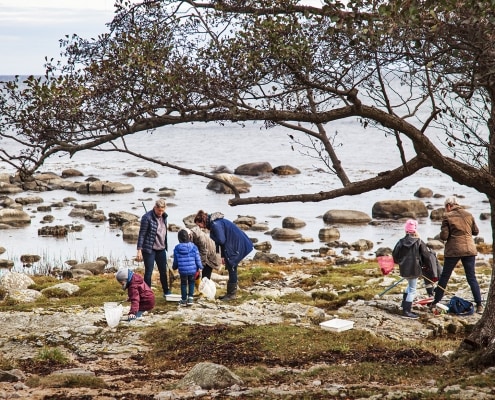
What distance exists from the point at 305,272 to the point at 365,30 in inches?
567

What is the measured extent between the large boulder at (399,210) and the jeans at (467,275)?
24.6 metres

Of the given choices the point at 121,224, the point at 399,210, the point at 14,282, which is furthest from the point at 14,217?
the point at 14,282

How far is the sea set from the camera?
32.0 meters

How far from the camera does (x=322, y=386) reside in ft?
33.0

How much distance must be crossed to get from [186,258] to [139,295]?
1.49m

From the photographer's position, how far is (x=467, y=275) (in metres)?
15.1

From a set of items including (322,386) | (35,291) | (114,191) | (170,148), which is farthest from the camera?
(170,148)

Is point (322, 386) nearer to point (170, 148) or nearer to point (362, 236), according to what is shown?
point (362, 236)

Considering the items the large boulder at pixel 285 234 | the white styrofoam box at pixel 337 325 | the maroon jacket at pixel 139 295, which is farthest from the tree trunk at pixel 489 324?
the large boulder at pixel 285 234

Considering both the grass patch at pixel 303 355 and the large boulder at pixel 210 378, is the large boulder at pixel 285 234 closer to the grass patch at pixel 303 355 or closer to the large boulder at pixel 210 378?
the grass patch at pixel 303 355

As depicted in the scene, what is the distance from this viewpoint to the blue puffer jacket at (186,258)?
15.5 meters

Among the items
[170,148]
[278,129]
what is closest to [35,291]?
[170,148]

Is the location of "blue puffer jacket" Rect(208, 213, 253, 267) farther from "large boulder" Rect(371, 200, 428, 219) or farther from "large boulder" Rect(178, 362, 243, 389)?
"large boulder" Rect(371, 200, 428, 219)

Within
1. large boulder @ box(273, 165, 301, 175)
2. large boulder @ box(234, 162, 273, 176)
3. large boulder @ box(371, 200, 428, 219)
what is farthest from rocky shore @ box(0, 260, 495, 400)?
large boulder @ box(273, 165, 301, 175)
